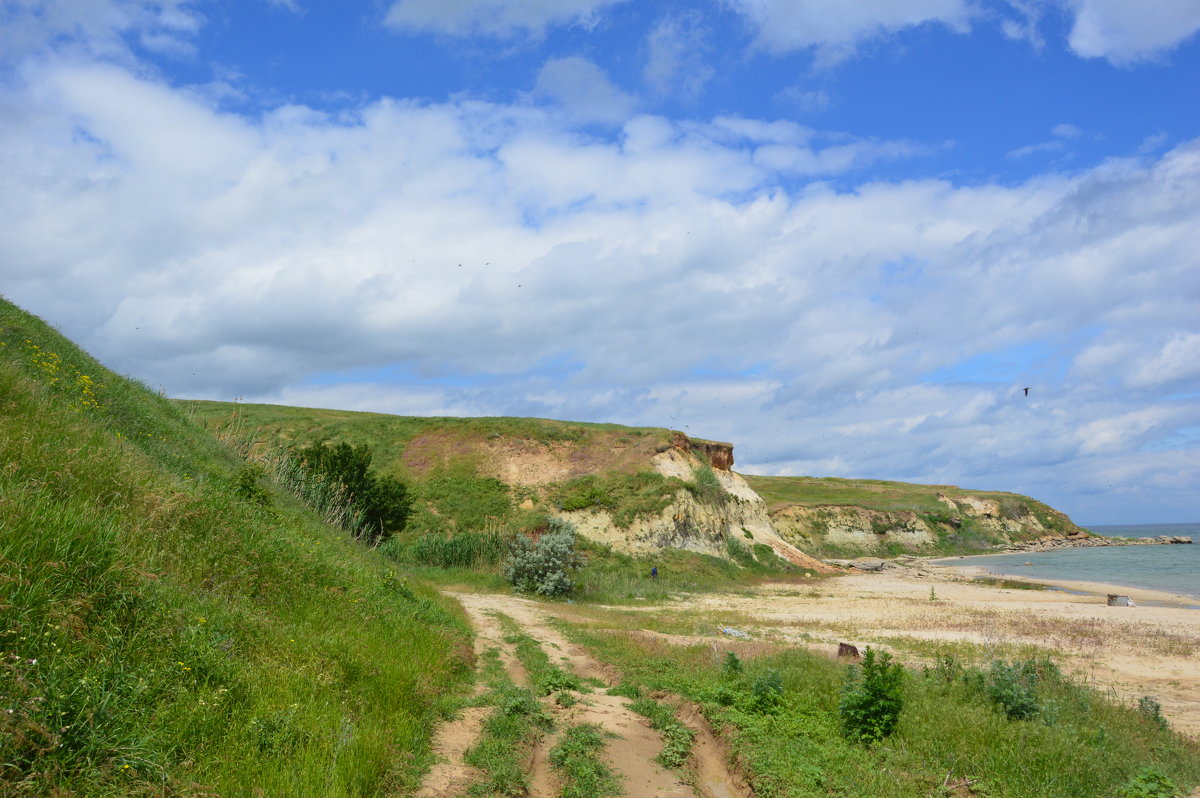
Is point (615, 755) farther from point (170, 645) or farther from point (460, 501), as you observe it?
point (460, 501)

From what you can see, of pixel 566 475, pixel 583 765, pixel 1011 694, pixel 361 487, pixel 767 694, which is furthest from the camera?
pixel 566 475

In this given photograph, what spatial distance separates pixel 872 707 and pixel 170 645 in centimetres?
736

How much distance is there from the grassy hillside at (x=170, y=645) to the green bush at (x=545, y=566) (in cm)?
1665

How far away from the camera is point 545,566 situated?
28.3 meters

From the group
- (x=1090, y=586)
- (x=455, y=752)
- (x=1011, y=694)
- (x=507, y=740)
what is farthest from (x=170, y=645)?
(x=1090, y=586)

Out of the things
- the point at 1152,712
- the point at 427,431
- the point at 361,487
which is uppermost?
the point at 427,431

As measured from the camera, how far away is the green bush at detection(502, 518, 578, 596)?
27.7 meters

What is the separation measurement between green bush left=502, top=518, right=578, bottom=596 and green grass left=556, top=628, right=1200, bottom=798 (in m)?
17.3

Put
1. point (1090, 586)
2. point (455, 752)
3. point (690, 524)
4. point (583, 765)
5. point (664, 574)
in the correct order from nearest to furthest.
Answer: point (583, 765), point (455, 752), point (664, 574), point (1090, 586), point (690, 524)

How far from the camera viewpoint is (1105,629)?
21.5 m

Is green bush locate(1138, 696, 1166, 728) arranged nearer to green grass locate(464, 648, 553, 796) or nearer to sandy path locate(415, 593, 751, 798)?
sandy path locate(415, 593, 751, 798)

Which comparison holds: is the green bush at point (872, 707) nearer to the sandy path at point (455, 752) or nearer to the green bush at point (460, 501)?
the sandy path at point (455, 752)

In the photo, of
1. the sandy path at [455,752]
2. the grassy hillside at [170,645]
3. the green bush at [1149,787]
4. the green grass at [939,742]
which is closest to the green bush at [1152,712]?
the green grass at [939,742]

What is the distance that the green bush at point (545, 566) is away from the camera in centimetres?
2770
